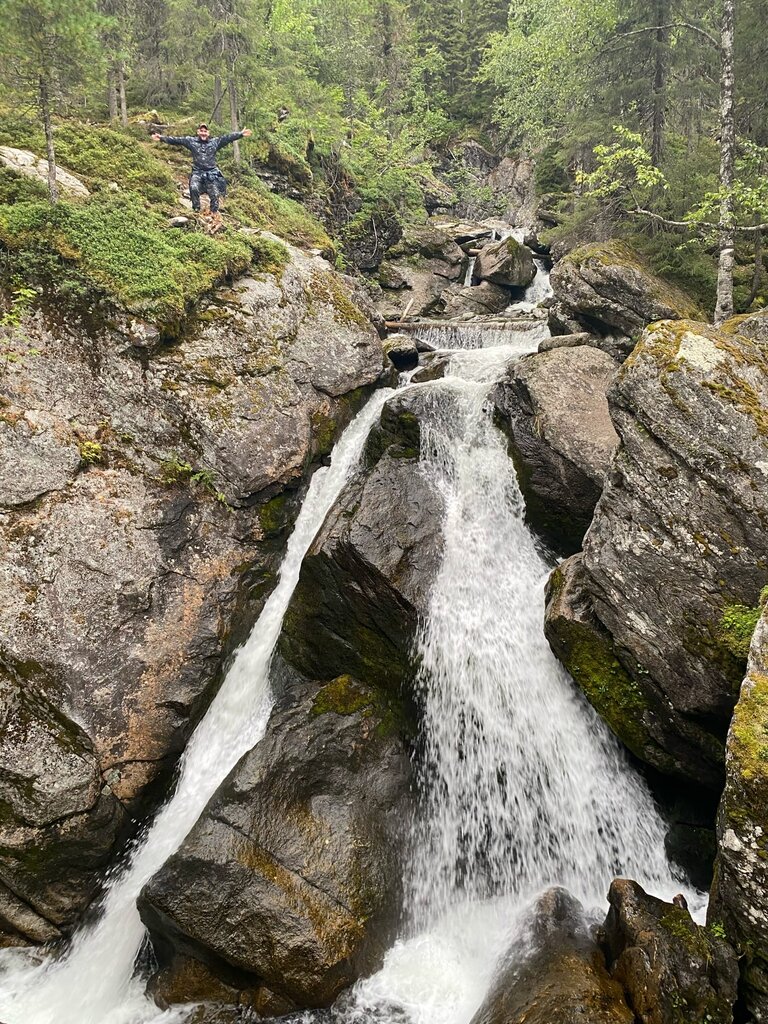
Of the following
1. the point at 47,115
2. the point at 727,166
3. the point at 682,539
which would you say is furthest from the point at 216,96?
the point at 682,539

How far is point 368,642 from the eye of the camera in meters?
9.18

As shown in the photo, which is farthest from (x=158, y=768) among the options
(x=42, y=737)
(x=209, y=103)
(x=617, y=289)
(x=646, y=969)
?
(x=209, y=103)

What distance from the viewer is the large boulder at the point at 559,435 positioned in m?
10.0

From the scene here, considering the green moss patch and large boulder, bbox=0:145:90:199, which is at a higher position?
large boulder, bbox=0:145:90:199

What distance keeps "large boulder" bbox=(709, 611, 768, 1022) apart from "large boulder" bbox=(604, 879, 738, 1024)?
0.55ft

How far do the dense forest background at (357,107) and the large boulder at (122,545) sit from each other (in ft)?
12.6

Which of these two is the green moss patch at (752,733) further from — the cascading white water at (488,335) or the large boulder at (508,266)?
the large boulder at (508,266)

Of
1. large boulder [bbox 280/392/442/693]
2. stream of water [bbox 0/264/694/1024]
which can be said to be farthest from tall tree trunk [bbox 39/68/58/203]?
stream of water [bbox 0/264/694/1024]

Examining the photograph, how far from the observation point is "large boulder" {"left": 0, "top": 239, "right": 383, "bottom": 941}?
24.6 ft

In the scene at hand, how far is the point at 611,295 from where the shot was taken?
1462 cm

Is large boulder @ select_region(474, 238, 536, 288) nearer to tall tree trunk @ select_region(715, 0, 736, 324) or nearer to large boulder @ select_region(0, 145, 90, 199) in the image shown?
tall tree trunk @ select_region(715, 0, 736, 324)

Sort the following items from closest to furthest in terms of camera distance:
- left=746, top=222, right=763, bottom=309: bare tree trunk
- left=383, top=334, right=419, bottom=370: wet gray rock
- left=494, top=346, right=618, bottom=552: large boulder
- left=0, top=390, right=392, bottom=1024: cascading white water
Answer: left=0, top=390, right=392, bottom=1024: cascading white water, left=494, top=346, right=618, bottom=552: large boulder, left=746, top=222, right=763, bottom=309: bare tree trunk, left=383, top=334, right=419, bottom=370: wet gray rock

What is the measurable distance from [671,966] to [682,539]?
481 centimetres

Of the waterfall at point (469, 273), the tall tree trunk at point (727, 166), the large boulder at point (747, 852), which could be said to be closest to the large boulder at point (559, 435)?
the tall tree trunk at point (727, 166)
